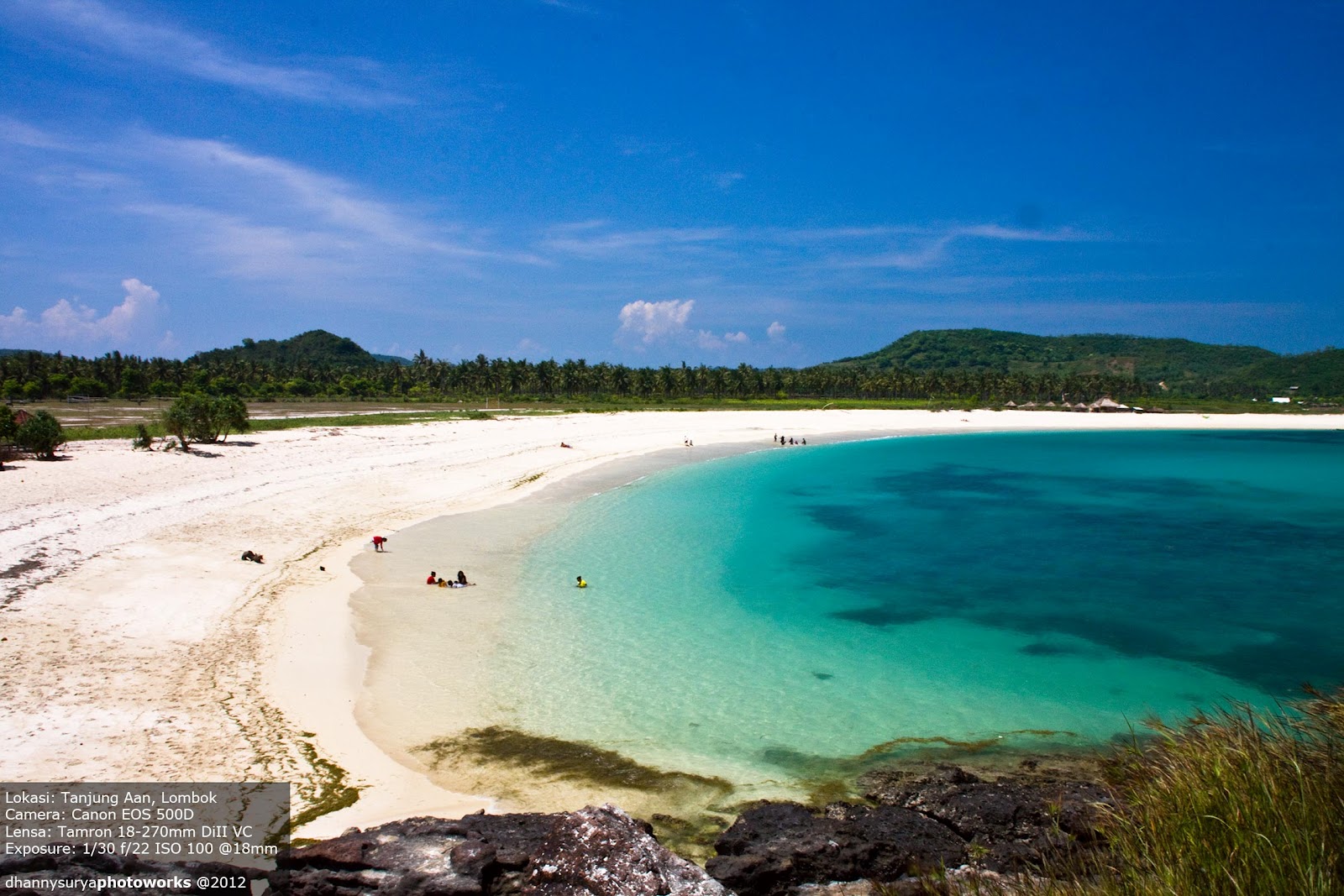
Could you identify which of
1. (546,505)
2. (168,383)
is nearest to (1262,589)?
(546,505)

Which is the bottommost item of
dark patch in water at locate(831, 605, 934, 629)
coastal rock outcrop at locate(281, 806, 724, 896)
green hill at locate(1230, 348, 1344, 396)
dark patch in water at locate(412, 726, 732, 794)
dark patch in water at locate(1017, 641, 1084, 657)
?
dark patch in water at locate(1017, 641, 1084, 657)

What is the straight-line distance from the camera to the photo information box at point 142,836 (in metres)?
5.51

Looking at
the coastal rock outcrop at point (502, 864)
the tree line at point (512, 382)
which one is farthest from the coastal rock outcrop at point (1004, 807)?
the tree line at point (512, 382)

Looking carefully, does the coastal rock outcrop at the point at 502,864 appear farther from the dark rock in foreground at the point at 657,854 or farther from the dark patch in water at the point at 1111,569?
the dark patch in water at the point at 1111,569

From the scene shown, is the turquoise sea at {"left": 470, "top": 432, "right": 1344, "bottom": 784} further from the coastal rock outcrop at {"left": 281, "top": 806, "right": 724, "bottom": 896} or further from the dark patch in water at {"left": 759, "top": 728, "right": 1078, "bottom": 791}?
the coastal rock outcrop at {"left": 281, "top": 806, "right": 724, "bottom": 896}

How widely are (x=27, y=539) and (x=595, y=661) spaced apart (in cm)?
1515

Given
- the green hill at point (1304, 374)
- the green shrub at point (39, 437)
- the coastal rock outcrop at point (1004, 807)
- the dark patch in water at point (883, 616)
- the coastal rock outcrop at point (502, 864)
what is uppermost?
the green hill at point (1304, 374)

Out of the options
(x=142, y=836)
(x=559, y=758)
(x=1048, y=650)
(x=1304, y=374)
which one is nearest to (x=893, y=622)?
(x=1048, y=650)

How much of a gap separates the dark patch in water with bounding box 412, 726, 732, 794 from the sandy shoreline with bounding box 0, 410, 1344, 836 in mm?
987

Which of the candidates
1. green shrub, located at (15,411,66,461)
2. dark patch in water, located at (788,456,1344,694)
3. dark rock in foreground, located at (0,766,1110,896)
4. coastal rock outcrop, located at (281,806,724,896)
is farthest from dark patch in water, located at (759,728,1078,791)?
green shrub, located at (15,411,66,461)

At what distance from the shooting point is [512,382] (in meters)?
121

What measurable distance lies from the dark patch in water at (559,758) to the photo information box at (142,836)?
2.39m

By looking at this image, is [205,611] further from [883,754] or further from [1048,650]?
[1048,650]

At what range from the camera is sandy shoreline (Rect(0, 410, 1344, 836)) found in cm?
905
